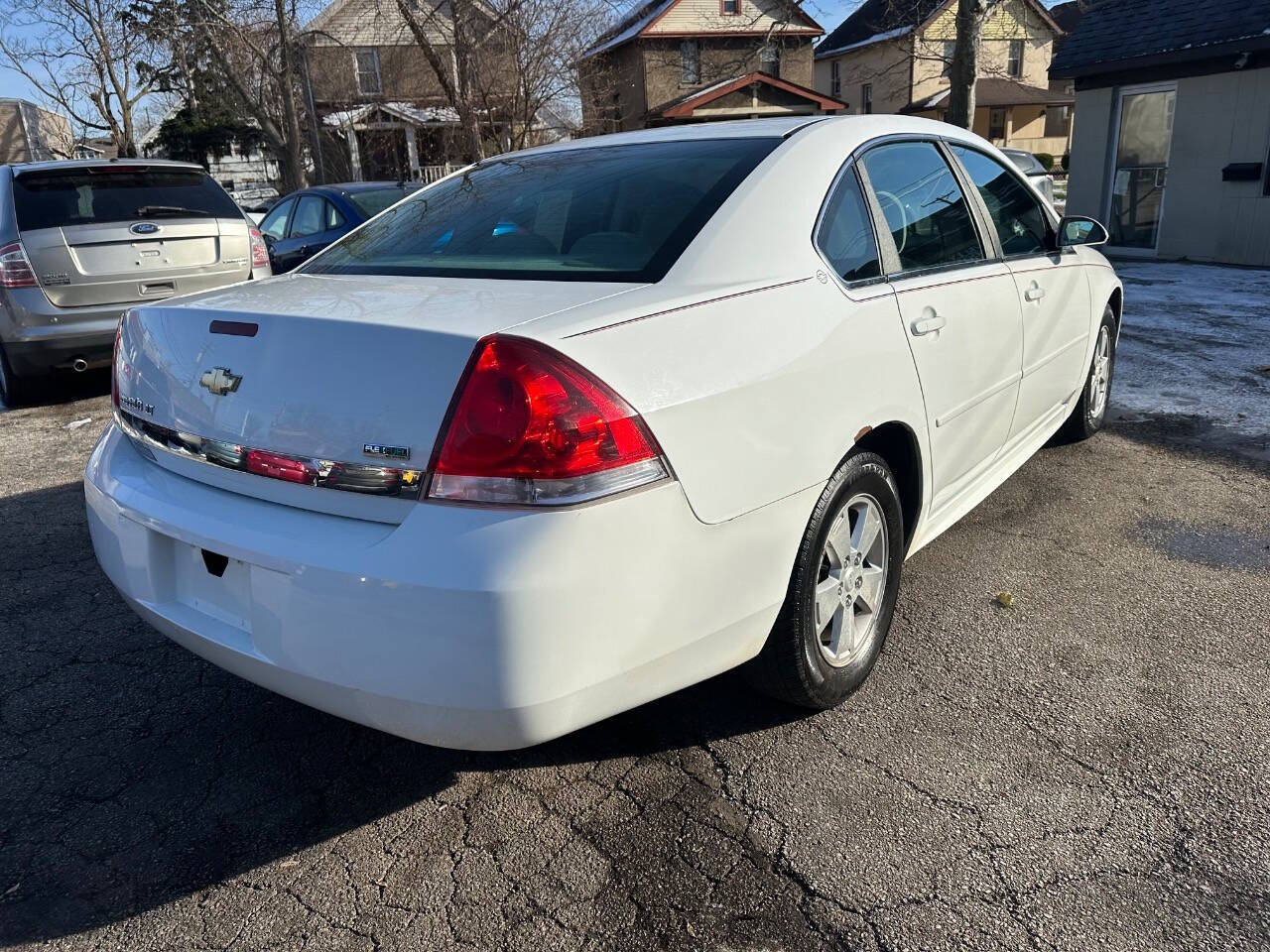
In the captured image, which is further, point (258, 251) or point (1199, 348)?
point (1199, 348)

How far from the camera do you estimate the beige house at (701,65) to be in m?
35.8

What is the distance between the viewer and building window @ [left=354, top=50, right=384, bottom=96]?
37625 mm

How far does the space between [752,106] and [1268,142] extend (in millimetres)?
26018

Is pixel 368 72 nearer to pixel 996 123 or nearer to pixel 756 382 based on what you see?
pixel 996 123

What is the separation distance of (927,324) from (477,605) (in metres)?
1.75

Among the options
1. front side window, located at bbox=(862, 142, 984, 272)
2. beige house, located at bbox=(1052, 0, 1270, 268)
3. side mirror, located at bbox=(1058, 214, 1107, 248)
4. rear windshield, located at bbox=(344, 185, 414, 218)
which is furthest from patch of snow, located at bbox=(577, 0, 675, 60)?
front side window, located at bbox=(862, 142, 984, 272)

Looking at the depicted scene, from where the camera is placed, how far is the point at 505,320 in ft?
6.63

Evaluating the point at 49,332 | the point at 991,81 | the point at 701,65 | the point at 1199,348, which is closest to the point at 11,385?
the point at 49,332

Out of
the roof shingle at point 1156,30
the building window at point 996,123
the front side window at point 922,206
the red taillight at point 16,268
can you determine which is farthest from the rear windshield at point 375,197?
the building window at point 996,123

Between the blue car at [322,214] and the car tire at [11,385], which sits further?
the blue car at [322,214]

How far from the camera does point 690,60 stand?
3828 cm

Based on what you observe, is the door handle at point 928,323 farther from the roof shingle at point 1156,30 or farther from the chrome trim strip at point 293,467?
the roof shingle at point 1156,30

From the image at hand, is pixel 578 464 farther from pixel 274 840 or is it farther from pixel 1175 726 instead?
pixel 1175 726

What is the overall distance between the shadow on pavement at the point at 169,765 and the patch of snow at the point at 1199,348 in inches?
182
